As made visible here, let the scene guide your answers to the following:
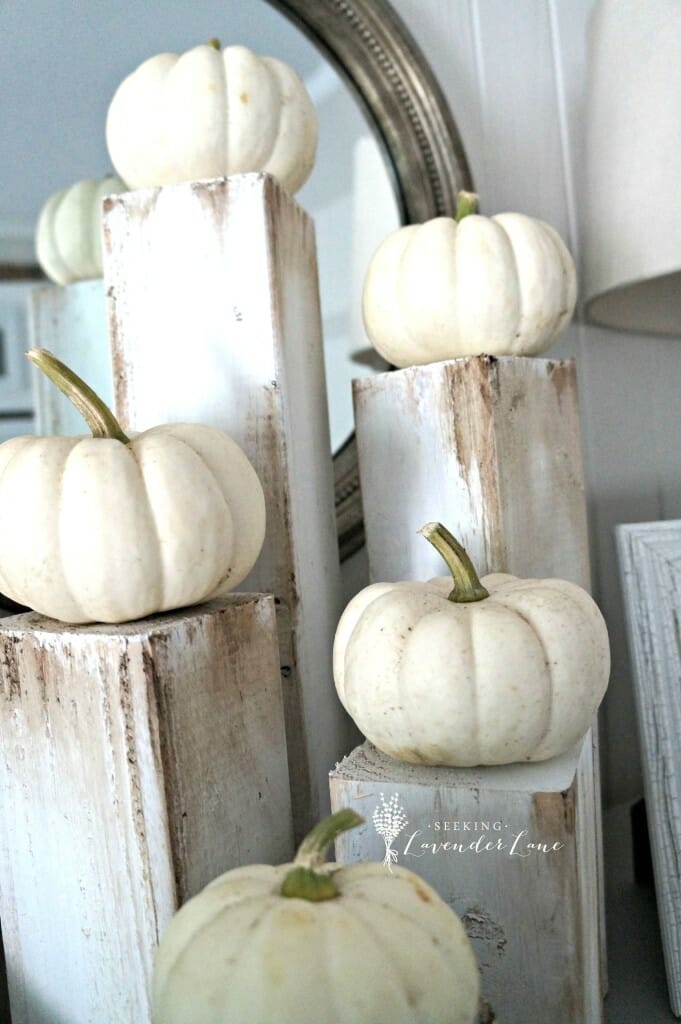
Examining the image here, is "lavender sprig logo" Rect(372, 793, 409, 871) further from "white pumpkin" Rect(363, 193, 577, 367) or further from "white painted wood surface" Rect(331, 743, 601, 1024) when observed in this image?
"white pumpkin" Rect(363, 193, 577, 367)

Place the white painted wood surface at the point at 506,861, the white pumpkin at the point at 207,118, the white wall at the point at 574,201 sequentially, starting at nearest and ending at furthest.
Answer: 1. the white painted wood surface at the point at 506,861
2. the white pumpkin at the point at 207,118
3. the white wall at the point at 574,201

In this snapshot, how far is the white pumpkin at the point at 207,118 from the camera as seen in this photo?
0.93 meters

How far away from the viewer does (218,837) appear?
779 millimetres

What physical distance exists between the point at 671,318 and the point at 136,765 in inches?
40.3

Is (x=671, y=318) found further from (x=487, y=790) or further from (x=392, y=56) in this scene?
(x=487, y=790)

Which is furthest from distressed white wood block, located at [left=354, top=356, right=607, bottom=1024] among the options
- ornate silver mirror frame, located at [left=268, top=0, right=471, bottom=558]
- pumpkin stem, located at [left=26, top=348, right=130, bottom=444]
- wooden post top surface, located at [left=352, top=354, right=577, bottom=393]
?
pumpkin stem, located at [left=26, top=348, right=130, bottom=444]

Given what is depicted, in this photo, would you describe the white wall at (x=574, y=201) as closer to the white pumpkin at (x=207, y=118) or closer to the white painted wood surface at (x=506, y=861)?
the white pumpkin at (x=207, y=118)

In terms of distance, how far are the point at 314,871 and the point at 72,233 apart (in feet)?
2.69

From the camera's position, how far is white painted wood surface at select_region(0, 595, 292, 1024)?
725mm

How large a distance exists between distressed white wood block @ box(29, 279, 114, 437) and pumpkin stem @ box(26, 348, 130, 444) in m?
0.34

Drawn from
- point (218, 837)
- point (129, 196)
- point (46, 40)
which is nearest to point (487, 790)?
point (218, 837)

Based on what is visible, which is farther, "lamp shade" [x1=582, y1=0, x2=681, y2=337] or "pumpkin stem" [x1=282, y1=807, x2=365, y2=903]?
"lamp shade" [x1=582, y1=0, x2=681, y2=337]

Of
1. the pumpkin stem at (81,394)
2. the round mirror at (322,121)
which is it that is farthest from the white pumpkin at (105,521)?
the round mirror at (322,121)

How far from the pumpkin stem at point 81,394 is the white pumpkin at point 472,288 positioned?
0.35 metres
